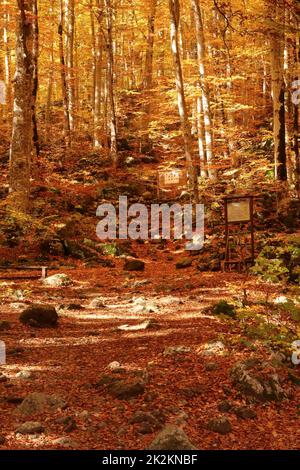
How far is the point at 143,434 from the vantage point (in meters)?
3.28

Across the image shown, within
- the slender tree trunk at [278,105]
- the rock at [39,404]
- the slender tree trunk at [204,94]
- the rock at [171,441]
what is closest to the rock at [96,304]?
the rock at [39,404]

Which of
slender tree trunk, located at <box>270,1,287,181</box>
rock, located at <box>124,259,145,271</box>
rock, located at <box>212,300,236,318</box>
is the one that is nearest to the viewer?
rock, located at <box>212,300,236,318</box>

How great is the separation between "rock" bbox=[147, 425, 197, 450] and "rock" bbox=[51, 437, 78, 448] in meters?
0.53

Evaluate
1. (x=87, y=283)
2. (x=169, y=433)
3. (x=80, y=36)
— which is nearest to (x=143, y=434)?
(x=169, y=433)

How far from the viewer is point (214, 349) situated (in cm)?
504

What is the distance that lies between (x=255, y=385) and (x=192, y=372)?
69 centimetres

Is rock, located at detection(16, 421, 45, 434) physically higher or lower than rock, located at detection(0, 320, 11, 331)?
lower

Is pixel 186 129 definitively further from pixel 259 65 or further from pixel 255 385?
pixel 259 65

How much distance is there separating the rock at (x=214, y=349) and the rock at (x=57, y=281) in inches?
190

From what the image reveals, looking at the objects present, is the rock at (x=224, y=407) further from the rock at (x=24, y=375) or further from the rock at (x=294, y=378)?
the rock at (x=24, y=375)

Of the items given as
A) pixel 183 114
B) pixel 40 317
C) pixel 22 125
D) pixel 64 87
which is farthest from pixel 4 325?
pixel 64 87

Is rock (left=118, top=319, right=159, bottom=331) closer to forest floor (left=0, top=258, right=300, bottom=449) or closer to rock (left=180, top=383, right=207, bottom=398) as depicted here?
forest floor (left=0, top=258, right=300, bottom=449)

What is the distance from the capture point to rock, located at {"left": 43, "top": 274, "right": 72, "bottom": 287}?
30.5 feet

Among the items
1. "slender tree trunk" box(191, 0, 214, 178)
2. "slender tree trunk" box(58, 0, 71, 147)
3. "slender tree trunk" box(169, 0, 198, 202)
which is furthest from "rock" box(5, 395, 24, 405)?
"slender tree trunk" box(58, 0, 71, 147)
